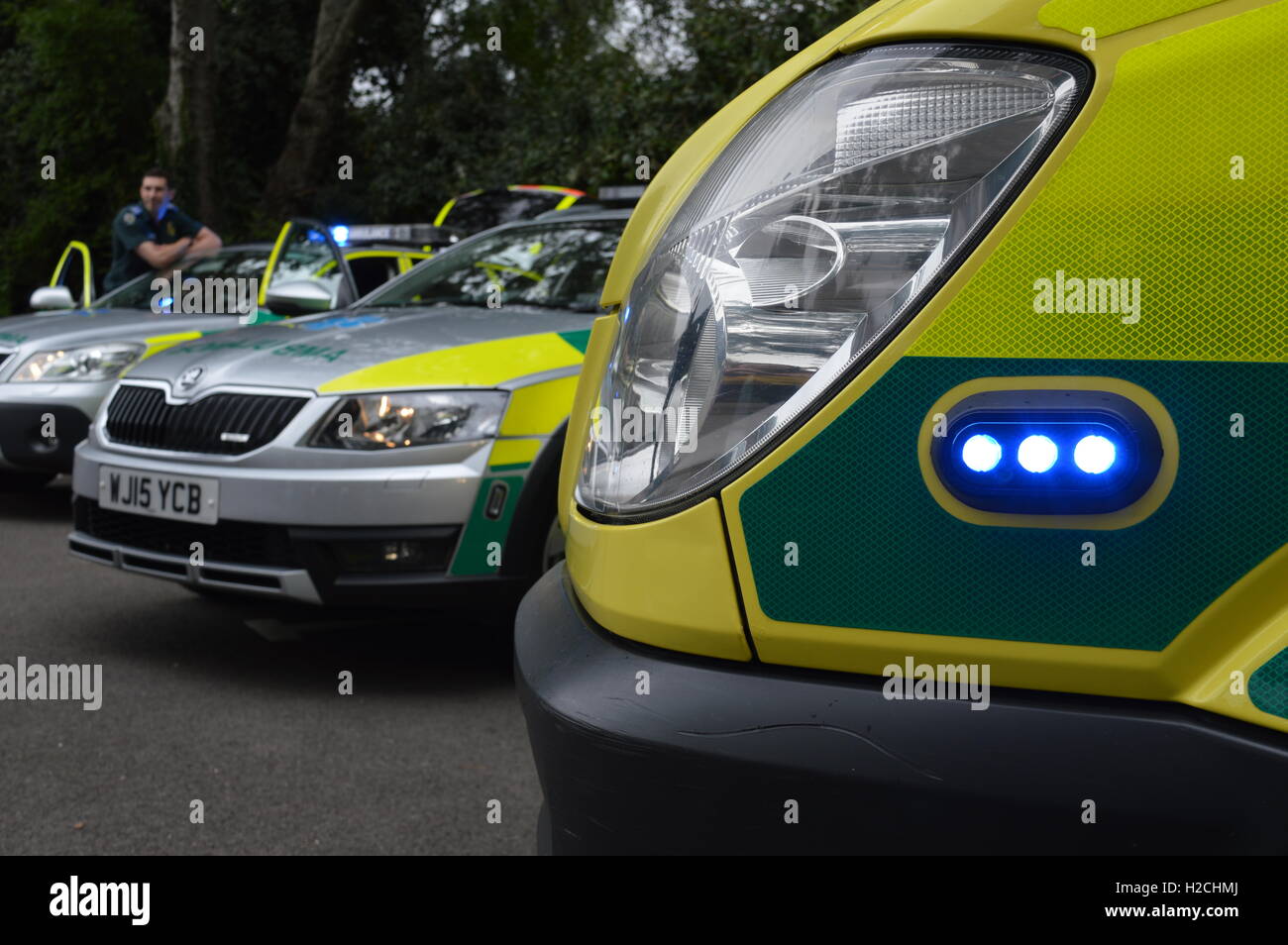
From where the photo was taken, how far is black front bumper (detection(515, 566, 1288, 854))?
1052mm

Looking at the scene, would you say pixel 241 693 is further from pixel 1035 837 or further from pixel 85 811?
pixel 1035 837

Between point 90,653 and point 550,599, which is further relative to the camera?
point 90,653

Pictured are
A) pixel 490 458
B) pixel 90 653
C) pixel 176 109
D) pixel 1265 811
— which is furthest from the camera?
Answer: pixel 176 109

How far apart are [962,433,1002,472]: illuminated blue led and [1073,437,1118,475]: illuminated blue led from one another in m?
0.06

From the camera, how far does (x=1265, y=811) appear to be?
40.9 inches

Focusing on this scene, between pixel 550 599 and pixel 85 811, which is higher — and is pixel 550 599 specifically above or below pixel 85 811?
above

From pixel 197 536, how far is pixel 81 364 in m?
3.51

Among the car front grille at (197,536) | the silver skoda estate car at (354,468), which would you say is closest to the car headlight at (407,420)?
the silver skoda estate car at (354,468)

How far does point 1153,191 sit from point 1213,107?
8 cm

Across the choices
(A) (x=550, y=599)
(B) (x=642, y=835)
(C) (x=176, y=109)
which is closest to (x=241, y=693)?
(A) (x=550, y=599)

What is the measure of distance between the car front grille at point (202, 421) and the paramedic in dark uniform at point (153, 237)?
199 inches

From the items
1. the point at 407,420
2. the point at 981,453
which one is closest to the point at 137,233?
the point at 407,420

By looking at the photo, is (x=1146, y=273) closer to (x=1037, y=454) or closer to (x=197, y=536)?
(x=1037, y=454)

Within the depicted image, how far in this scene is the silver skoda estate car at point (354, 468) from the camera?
13.0 ft
